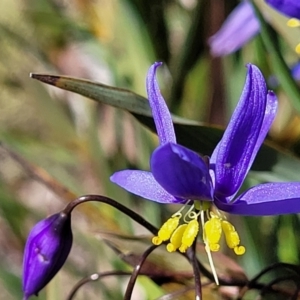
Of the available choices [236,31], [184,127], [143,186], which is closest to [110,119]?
[236,31]

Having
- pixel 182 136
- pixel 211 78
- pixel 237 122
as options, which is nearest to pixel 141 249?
pixel 182 136

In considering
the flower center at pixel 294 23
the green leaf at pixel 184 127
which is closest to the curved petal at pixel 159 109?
the green leaf at pixel 184 127

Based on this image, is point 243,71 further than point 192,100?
No

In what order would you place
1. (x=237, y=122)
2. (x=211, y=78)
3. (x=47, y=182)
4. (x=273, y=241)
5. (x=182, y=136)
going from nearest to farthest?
(x=237, y=122)
(x=182, y=136)
(x=273, y=241)
(x=47, y=182)
(x=211, y=78)

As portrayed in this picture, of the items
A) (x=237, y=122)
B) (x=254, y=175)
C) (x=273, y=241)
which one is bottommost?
(x=273, y=241)

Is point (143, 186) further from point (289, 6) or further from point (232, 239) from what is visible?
point (289, 6)

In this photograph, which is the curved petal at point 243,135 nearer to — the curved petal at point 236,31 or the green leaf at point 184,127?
the green leaf at point 184,127

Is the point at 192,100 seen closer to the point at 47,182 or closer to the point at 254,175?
the point at 47,182

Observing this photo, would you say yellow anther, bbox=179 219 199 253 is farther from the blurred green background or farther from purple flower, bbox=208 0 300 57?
purple flower, bbox=208 0 300 57
